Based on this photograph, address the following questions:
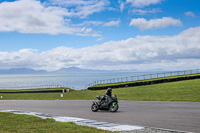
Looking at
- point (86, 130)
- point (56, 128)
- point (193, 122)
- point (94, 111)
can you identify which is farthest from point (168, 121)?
point (94, 111)

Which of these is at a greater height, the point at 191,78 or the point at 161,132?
the point at 191,78

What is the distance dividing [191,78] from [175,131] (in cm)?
3718

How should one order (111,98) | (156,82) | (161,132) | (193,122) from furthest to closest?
1. (156,82)
2. (111,98)
3. (193,122)
4. (161,132)

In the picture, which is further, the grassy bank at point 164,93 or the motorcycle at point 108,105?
the grassy bank at point 164,93

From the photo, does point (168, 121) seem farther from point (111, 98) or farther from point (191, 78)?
point (191, 78)

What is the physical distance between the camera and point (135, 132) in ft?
29.1

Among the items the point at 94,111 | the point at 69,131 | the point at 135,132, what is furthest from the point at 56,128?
the point at 94,111

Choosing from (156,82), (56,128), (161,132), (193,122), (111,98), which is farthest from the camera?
(156,82)

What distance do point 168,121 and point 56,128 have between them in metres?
5.04

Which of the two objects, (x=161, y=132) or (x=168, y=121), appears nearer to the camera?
(x=161, y=132)

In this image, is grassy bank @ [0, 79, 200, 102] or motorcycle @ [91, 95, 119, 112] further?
grassy bank @ [0, 79, 200, 102]

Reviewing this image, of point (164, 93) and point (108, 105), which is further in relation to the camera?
point (164, 93)

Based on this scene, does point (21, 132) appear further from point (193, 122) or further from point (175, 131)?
point (193, 122)

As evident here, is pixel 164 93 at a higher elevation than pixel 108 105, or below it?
higher
